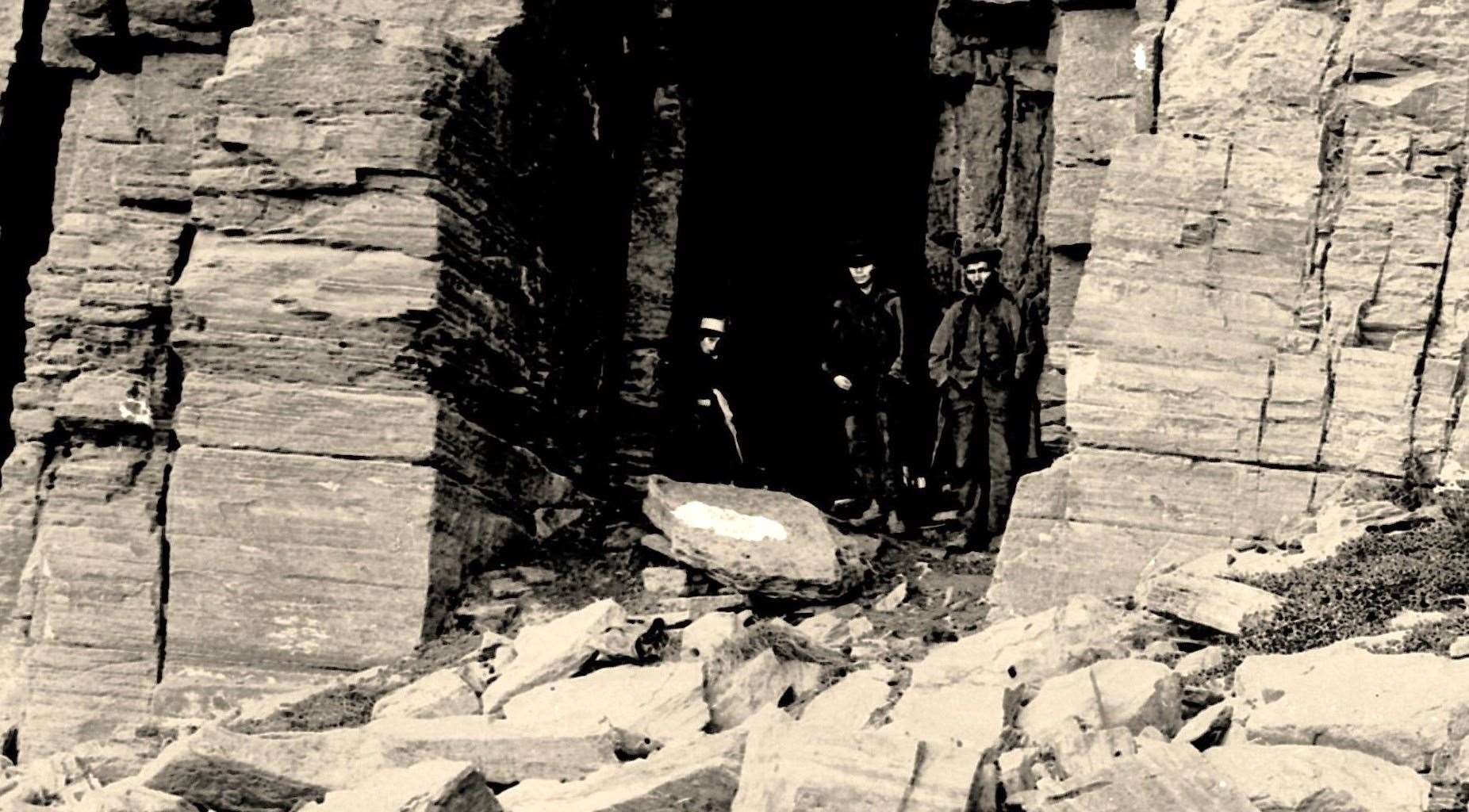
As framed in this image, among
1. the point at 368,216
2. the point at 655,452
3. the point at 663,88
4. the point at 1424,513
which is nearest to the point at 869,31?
the point at 663,88

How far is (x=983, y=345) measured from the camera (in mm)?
15516

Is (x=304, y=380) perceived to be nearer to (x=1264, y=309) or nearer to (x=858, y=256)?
(x=858, y=256)

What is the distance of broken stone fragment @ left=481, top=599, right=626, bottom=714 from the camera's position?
477 inches

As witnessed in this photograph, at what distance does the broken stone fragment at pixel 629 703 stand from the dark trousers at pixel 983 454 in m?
3.92

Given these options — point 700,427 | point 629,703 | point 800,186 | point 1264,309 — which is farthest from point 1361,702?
point 800,186

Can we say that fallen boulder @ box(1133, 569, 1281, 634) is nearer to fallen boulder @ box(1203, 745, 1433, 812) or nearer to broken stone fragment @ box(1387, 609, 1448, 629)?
broken stone fragment @ box(1387, 609, 1448, 629)

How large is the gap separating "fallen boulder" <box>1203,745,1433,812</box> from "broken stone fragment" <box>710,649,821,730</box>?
2766 mm

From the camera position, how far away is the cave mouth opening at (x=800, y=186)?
18406mm

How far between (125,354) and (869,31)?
6866 millimetres

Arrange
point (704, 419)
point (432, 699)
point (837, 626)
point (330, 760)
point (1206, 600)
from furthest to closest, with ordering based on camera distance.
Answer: point (704, 419) → point (837, 626) → point (432, 699) → point (1206, 600) → point (330, 760)

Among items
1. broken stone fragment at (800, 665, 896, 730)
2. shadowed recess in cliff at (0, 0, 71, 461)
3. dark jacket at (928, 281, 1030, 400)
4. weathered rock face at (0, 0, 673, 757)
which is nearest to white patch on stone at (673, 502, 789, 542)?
weathered rock face at (0, 0, 673, 757)

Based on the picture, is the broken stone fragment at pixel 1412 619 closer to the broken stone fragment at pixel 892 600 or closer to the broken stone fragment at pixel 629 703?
the broken stone fragment at pixel 629 703

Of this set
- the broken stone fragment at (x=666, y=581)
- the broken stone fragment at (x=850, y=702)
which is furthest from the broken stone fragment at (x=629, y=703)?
the broken stone fragment at (x=666, y=581)

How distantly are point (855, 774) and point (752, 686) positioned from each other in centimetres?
254
